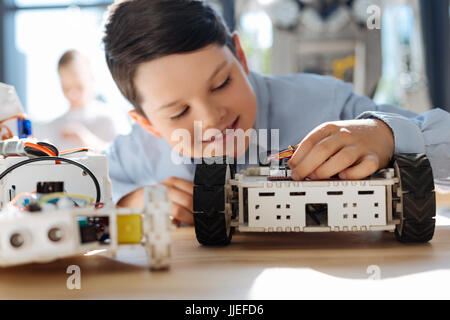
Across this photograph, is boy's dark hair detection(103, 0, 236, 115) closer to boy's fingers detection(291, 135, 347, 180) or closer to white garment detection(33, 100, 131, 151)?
boy's fingers detection(291, 135, 347, 180)

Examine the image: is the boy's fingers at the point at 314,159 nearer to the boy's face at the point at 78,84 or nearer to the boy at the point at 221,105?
the boy at the point at 221,105

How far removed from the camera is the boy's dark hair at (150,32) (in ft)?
2.42

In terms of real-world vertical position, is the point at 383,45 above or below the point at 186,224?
above

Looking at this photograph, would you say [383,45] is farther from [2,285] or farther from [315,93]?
[2,285]

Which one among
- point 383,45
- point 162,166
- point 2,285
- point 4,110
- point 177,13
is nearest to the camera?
point 2,285

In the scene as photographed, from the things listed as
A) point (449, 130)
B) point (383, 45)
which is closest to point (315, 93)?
point (449, 130)

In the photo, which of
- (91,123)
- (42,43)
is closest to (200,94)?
(91,123)

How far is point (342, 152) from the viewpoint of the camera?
1.64 ft

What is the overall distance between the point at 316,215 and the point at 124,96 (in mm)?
510

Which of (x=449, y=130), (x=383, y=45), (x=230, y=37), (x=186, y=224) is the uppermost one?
(x=383, y=45)

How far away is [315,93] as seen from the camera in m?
0.93

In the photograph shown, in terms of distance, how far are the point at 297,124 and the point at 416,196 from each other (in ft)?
1.38

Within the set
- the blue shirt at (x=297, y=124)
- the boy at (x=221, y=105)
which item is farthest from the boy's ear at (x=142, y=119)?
the blue shirt at (x=297, y=124)

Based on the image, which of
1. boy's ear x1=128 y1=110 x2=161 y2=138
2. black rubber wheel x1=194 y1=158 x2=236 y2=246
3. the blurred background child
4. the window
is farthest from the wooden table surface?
the window
